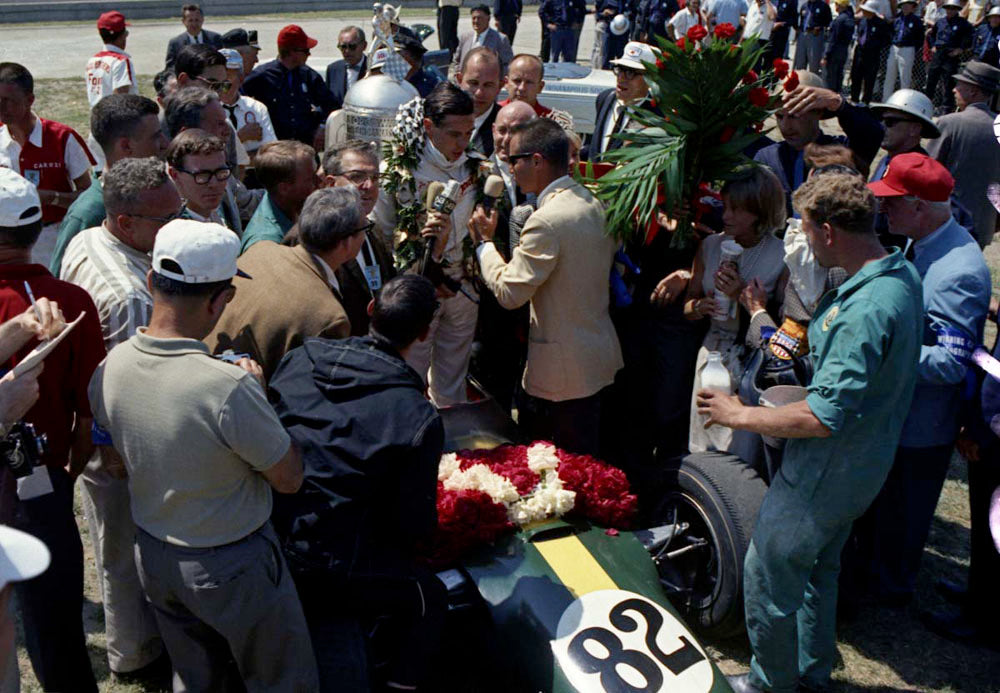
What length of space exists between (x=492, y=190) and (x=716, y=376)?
1.61 metres

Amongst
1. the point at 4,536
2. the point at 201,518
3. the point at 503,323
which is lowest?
the point at 503,323

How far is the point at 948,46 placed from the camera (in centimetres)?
1582

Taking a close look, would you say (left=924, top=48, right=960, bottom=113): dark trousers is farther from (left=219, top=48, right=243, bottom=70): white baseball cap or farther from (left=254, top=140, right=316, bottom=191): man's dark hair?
(left=254, top=140, right=316, bottom=191): man's dark hair

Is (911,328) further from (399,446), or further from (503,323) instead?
(503,323)

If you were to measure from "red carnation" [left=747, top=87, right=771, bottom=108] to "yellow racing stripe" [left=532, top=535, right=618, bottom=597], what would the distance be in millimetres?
2479

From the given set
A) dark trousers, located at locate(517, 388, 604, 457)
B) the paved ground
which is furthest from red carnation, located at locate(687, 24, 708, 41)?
the paved ground

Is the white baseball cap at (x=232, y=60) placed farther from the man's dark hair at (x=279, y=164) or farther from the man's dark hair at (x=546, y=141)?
the man's dark hair at (x=546, y=141)

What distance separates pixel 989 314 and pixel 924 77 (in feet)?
45.3

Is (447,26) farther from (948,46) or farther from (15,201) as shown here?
(15,201)

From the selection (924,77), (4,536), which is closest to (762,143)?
(4,536)

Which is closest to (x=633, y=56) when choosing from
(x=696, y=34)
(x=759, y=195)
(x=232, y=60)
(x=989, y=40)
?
(x=696, y=34)

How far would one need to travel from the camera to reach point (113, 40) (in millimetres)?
9680

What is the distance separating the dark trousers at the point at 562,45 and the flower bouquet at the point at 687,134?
13909 millimetres

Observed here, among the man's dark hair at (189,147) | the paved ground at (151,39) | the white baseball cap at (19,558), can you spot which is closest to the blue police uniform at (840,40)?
the paved ground at (151,39)
